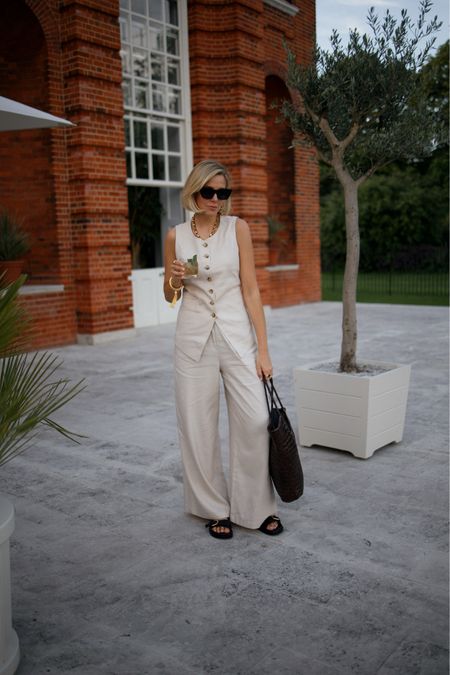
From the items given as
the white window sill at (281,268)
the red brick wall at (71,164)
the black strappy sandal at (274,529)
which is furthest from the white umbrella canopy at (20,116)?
the white window sill at (281,268)

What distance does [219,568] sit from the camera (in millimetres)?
3229

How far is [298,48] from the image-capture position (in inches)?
595

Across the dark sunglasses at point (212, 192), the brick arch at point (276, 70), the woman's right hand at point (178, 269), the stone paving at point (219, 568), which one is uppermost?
the brick arch at point (276, 70)

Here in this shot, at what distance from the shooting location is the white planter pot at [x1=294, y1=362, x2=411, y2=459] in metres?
4.76

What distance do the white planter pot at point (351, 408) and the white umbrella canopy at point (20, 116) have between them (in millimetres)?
3177

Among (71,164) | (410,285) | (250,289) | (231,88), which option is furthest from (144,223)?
(410,285)

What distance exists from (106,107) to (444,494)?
8088mm

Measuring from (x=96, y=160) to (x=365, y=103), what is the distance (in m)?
5.96

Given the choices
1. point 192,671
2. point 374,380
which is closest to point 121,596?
point 192,671

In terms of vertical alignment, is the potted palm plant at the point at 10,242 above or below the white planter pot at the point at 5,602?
above

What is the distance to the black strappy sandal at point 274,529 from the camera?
11.7 ft

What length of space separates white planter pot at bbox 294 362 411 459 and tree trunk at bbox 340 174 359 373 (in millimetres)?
267

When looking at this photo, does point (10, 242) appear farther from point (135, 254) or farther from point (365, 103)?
point (365, 103)

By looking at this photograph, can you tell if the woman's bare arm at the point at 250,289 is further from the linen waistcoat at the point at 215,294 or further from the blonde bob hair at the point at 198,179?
the blonde bob hair at the point at 198,179
